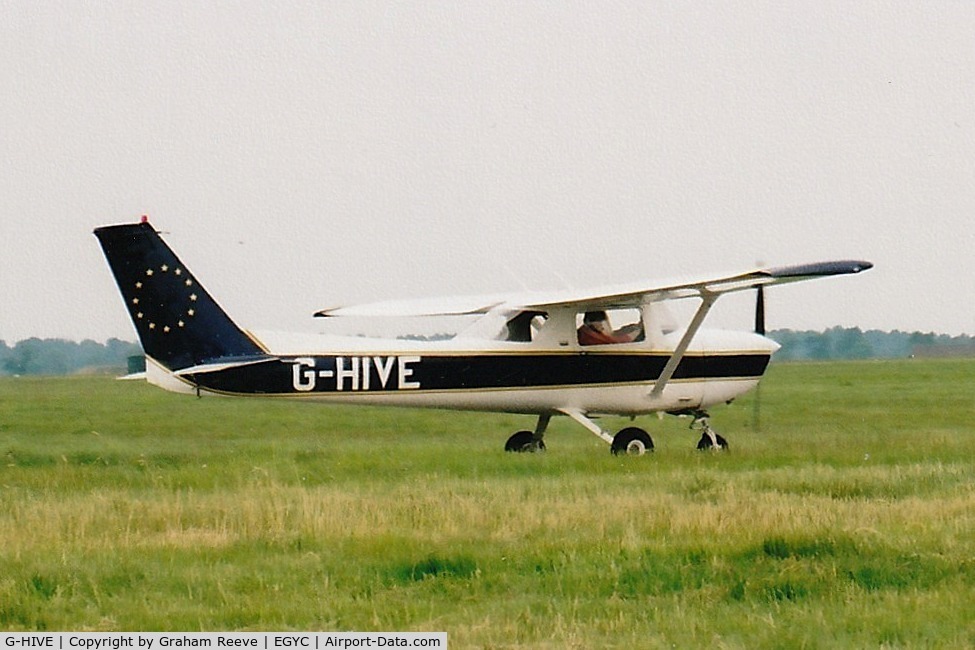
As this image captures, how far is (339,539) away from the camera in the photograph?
32.0 ft

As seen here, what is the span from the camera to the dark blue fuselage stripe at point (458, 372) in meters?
16.8

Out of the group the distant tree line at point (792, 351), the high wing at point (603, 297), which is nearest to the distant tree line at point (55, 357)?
the distant tree line at point (792, 351)

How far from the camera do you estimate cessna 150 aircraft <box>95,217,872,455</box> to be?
54.6 feet

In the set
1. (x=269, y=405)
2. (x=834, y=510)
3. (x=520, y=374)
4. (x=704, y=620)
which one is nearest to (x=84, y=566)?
(x=704, y=620)

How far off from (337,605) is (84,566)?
6.28ft

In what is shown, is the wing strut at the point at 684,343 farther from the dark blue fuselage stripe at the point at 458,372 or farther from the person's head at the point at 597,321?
the person's head at the point at 597,321

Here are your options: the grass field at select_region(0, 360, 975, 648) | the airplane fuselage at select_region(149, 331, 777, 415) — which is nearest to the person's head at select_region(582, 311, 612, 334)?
the airplane fuselage at select_region(149, 331, 777, 415)

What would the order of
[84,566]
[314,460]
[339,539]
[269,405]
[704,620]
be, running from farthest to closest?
[269,405] → [314,460] → [339,539] → [84,566] → [704,620]

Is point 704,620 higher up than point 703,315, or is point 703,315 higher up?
point 703,315

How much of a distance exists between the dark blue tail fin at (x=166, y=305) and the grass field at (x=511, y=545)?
1.27 m

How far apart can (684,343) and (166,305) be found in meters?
6.36

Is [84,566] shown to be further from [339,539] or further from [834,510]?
[834,510]

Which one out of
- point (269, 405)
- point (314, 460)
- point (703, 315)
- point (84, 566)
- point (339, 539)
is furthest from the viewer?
point (269, 405)
